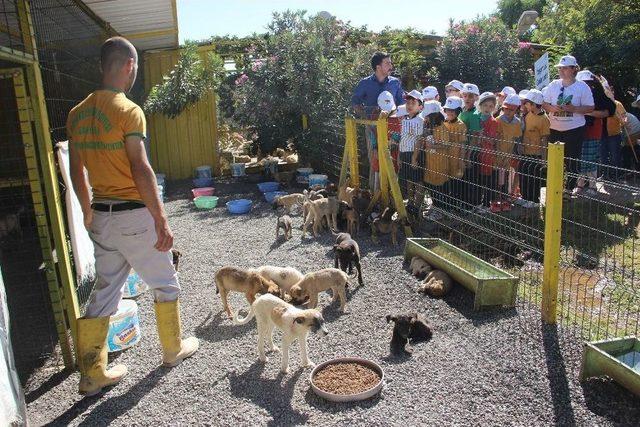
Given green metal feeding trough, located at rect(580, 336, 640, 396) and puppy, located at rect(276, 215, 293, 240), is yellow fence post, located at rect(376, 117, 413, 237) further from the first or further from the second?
green metal feeding trough, located at rect(580, 336, 640, 396)

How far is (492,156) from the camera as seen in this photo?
6.86 metres

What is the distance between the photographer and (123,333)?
4.71 m

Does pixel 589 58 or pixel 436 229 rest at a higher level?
pixel 589 58

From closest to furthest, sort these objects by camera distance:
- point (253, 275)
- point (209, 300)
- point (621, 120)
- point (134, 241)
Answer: point (134, 241) → point (253, 275) → point (209, 300) → point (621, 120)

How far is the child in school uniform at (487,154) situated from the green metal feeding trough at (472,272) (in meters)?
0.78

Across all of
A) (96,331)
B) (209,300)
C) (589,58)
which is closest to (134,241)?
(96,331)

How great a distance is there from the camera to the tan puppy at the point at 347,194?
8.63m

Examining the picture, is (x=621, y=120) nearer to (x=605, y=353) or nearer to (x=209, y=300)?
(x=605, y=353)

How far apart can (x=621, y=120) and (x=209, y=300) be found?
8162 mm

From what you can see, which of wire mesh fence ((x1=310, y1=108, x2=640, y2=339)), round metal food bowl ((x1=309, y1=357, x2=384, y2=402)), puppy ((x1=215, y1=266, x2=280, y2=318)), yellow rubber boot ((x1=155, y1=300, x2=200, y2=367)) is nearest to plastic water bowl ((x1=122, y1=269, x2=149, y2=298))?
puppy ((x1=215, y1=266, x2=280, y2=318))

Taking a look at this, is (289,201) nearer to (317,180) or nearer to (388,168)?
(317,180)

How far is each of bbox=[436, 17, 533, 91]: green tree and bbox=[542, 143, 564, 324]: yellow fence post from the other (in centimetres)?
1024

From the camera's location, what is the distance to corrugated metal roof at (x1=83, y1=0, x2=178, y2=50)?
26.7 feet

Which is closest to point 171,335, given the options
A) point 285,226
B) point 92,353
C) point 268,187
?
point 92,353
